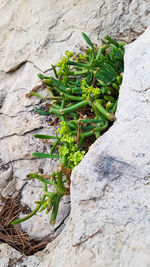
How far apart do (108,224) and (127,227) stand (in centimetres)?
12

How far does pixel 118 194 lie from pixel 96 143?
0.42 metres

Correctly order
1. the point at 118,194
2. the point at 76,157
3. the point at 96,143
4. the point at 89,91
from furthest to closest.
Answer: the point at 89,91 → the point at 76,157 → the point at 96,143 → the point at 118,194

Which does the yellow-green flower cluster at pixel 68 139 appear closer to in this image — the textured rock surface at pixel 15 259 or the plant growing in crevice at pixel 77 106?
the plant growing in crevice at pixel 77 106

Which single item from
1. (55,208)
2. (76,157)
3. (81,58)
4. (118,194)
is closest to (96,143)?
(76,157)

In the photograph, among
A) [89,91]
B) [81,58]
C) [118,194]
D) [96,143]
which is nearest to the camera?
[118,194]

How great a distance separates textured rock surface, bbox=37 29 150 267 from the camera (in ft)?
4.52

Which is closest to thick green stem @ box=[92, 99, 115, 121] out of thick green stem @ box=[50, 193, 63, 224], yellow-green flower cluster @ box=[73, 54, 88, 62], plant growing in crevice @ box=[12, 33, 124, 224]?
plant growing in crevice @ box=[12, 33, 124, 224]

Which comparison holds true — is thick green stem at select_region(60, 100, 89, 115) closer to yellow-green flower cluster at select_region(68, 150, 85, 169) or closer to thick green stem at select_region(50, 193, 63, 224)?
yellow-green flower cluster at select_region(68, 150, 85, 169)

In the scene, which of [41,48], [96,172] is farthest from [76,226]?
[41,48]

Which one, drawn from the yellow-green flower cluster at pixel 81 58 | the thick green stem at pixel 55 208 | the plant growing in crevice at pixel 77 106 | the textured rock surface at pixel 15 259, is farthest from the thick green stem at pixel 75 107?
the textured rock surface at pixel 15 259

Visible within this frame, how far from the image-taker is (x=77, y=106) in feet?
7.07

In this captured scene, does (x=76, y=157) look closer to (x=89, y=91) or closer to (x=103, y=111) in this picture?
(x=103, y=111)

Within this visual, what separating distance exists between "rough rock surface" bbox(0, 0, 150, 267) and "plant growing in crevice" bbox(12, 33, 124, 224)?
171 millimetres

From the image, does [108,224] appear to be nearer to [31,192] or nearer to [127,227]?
[127,227]
